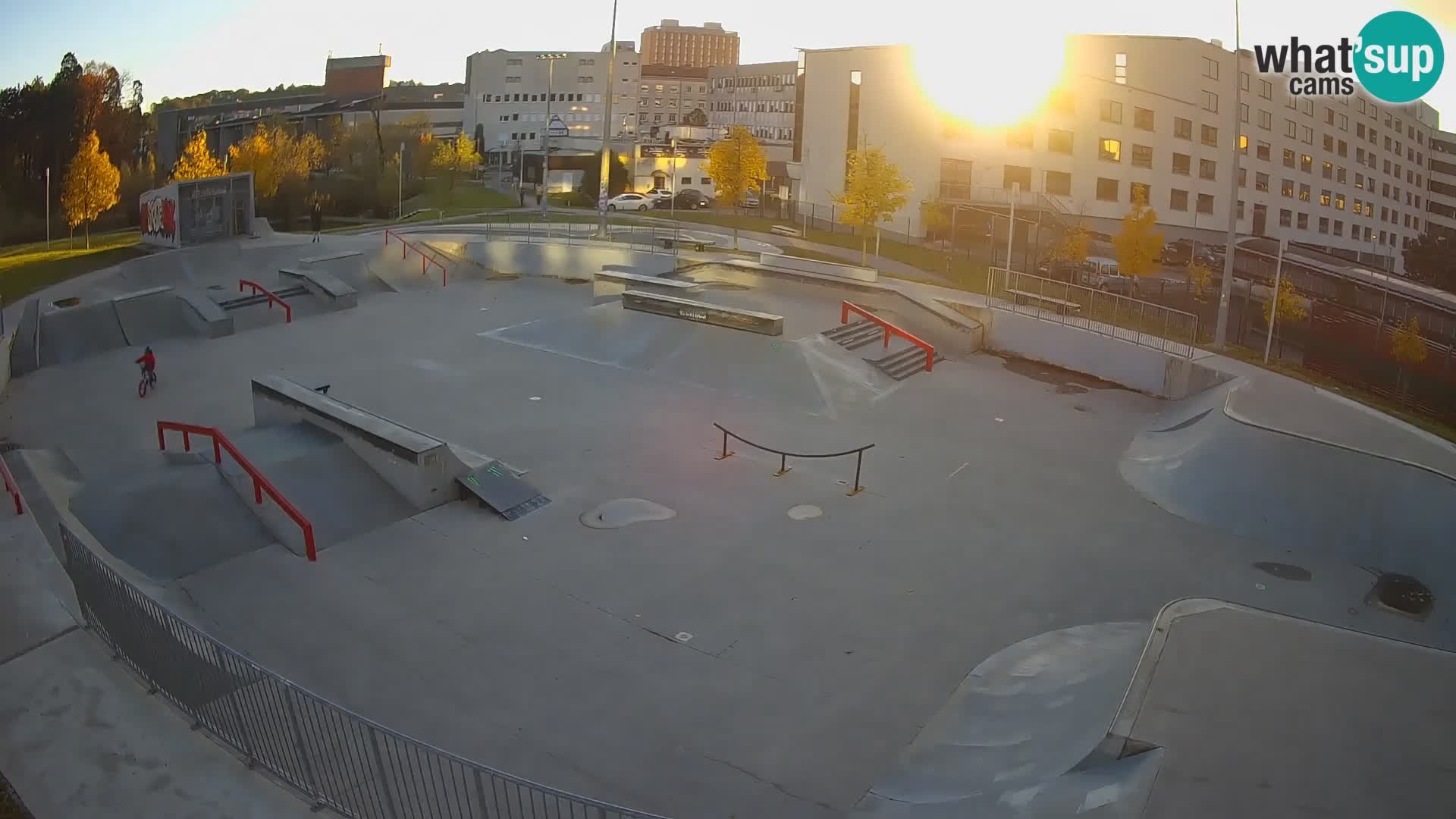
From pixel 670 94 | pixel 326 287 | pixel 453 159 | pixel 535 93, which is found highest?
pixel 670 94

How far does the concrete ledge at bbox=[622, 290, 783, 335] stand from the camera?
77.1ft

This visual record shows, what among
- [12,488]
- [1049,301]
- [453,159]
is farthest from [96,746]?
[453,159]

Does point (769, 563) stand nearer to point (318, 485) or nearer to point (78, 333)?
point (318, 485)

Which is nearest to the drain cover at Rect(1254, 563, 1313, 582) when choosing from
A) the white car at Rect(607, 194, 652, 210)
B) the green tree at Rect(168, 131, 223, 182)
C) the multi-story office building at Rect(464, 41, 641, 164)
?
the green tree at Rect(168, 131, 223, 182)

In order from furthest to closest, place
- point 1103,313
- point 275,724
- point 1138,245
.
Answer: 1. point 1138,245
2. point 1103,313
3. point 275,724

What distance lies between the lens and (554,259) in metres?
36.2

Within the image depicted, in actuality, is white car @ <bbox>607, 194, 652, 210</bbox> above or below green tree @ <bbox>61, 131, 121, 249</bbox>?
above

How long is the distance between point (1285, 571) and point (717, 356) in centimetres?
1302

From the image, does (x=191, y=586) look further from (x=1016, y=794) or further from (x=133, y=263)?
(x=133, y=263)

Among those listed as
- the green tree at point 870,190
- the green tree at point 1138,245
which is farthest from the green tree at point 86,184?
the green tree at point 1138,245

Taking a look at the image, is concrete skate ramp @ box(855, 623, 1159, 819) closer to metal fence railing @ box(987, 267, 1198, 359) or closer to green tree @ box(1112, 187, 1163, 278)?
metal fence railing @ box(987, 267, 1198, 359)

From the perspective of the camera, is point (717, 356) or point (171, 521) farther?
point (717, 356)

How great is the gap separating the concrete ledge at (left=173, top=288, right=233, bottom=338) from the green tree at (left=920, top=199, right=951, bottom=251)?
30.3m

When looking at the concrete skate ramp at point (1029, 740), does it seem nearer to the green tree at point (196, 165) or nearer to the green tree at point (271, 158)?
the green tree at point (271, 158)
